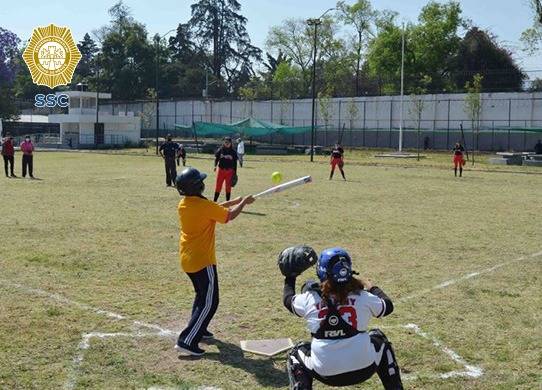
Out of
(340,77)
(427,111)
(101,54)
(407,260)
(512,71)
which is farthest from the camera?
(101,54)

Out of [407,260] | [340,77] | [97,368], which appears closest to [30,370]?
[97,368]

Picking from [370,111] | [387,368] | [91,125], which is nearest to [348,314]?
[387,368]

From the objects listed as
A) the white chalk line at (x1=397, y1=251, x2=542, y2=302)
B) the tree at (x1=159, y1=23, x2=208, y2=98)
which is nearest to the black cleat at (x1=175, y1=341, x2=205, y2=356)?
the white chalk line at (x1=397, y1=251, x2=542, y2=302)

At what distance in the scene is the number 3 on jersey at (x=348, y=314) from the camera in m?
4.38

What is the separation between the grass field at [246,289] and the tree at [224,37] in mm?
102119

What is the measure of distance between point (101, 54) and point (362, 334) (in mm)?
106140

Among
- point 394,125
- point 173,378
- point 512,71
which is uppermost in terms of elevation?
point 512,71

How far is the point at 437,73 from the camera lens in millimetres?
78250

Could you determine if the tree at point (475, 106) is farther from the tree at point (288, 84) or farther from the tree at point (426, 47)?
the tree at point (288, 84)

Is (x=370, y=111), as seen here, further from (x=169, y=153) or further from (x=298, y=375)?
(x=298, y=375)

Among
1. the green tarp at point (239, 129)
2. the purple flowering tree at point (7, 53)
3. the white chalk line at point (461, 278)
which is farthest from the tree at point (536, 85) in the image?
the purple flowering tree at point (7, 53)

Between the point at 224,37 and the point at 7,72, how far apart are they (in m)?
38.0

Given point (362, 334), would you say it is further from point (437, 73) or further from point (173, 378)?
point (437, 73)

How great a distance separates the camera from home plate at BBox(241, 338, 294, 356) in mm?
6307
